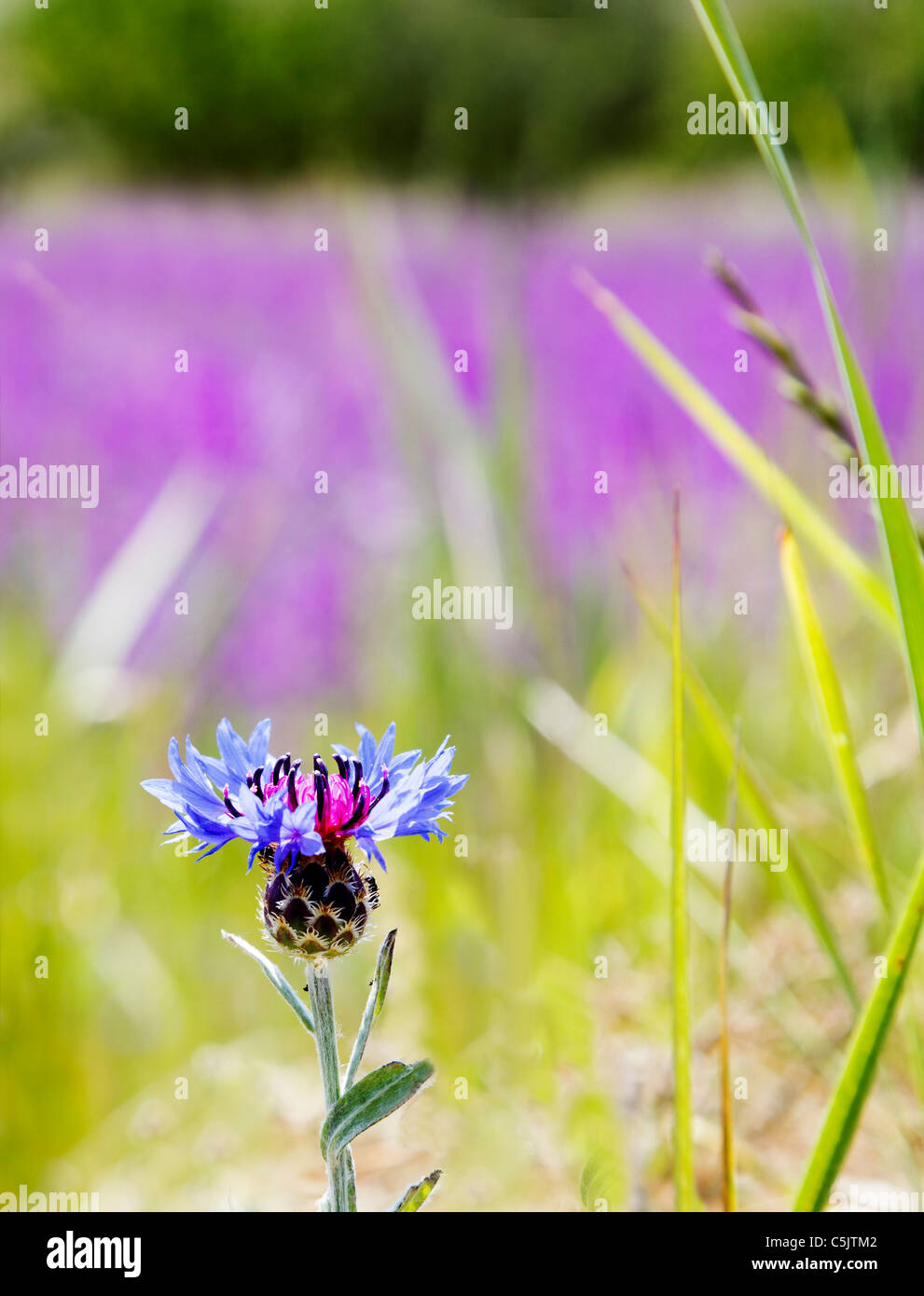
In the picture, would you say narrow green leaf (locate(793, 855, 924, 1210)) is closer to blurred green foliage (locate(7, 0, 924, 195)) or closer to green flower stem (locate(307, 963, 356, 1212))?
green flower stem (locate(307, 963, 356, 1212))

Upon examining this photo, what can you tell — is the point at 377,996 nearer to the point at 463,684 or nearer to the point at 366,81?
the point at 463,684

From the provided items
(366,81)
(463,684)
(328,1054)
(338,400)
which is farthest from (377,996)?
(366,81)

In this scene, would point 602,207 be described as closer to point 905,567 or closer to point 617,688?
point 617,688

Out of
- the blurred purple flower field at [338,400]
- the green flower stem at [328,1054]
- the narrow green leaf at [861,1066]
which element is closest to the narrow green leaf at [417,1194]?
the green flower stem at [328,1054]

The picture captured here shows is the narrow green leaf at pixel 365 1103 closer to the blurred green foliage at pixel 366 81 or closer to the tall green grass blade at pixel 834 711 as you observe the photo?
the tall green grass blade at pixel 834 711

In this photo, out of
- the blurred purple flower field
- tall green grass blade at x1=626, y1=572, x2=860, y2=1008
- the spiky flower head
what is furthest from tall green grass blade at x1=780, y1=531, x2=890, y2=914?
the blurred purple flower field
